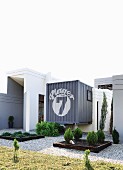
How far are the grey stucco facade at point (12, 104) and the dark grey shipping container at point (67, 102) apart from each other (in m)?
6.12

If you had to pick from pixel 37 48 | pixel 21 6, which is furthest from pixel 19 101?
pixel 21 6

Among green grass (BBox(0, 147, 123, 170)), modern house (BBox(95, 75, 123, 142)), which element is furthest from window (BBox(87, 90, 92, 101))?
green grass (BBox(0, 147, 123, 170))

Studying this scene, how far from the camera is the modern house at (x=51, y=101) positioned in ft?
37.6

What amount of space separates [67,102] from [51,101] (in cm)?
107

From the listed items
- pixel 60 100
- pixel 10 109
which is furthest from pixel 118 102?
pixel 10 109

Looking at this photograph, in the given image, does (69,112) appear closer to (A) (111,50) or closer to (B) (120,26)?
(A) (111,50)

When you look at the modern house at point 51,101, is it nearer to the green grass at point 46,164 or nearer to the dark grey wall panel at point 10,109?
the dark grey wall panel at point 10,109

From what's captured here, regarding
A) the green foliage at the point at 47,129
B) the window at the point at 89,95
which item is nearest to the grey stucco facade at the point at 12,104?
the green foliage at the point at 47,129

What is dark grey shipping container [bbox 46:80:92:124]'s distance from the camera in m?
11.3

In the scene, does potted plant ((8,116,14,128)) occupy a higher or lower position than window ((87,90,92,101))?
lower

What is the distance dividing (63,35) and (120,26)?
2818 mm

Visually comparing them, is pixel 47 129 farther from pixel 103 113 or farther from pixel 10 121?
pixel 10 121

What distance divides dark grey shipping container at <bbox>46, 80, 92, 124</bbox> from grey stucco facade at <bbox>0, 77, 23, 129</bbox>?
612 centimetres

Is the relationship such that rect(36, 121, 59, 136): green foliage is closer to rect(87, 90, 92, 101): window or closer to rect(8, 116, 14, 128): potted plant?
rect(87, 90, 92, 101): window
